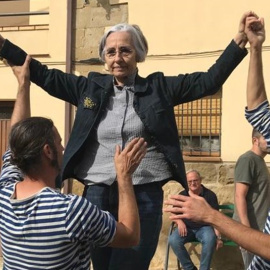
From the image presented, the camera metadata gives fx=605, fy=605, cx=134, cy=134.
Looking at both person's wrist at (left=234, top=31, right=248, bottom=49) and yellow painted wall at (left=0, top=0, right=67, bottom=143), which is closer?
person's wrist at (left=234, top=31, right=248, bottom=49)

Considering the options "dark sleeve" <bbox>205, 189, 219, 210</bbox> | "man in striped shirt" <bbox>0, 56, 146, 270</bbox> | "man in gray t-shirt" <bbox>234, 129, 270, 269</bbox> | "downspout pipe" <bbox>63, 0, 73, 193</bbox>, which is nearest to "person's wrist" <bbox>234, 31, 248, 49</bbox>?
"man in striped shirt" <bbox>0, 56, 146, 270</bbox>

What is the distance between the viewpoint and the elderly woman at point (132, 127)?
2.65 metres

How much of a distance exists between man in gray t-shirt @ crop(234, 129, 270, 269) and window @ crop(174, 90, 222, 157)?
5.80 feet

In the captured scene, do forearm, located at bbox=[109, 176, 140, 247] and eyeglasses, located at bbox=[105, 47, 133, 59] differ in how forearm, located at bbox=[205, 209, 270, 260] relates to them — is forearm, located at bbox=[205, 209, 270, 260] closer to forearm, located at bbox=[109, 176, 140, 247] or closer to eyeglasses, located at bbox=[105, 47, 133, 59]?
forearm, located at bbox=[109, 176, 140, 247]

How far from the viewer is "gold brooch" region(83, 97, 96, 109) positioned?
2.73 meters

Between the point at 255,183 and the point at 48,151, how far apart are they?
3286 mm

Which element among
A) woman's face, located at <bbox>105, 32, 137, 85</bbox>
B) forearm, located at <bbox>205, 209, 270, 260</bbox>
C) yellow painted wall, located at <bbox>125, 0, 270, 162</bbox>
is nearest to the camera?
forearm, located at <bbox>205, 209, 270, 260</bbox>

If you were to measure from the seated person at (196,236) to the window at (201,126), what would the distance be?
63 cm

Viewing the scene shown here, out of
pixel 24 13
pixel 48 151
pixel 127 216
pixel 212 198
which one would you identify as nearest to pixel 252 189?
pixel 212 198

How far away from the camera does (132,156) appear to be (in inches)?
89.0

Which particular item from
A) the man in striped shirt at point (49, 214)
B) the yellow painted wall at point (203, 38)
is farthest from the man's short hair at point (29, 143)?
the yellow painted wall at point (203, 38)

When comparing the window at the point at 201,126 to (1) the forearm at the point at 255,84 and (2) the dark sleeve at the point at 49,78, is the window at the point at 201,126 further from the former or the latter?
(1) the forearm at the point at 255,84

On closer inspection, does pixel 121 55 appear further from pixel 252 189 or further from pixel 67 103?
pixel 67 103

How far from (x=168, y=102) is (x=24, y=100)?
2.16 feet
